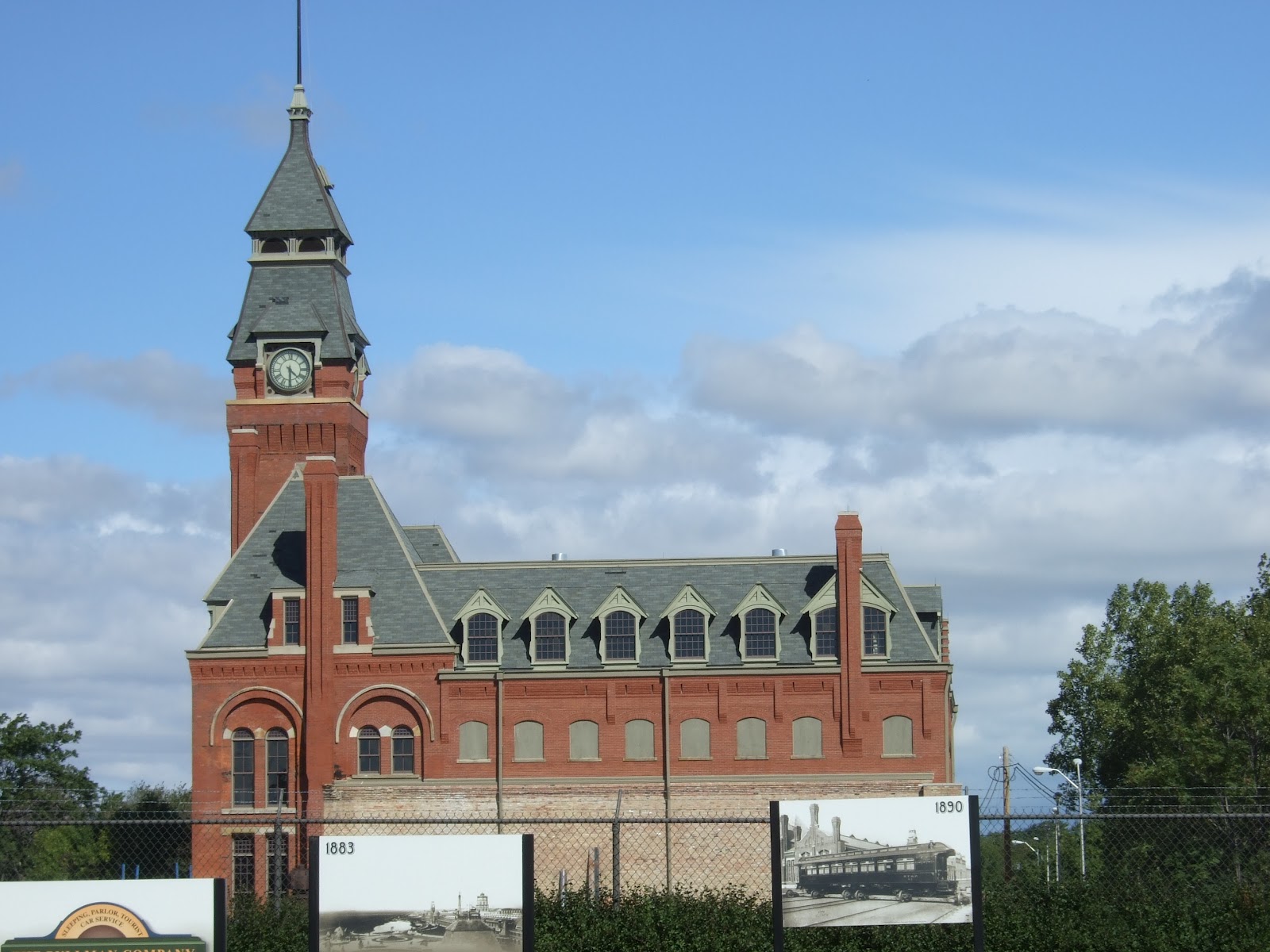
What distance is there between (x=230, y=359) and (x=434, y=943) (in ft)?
171

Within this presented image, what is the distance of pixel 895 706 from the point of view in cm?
6162

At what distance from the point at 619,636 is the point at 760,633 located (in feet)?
15.9

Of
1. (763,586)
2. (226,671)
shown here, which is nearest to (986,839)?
(763,586)

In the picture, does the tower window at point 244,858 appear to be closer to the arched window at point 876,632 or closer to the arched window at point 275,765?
the arched window at point 275,765

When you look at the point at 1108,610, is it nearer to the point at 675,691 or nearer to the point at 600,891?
the point at 675,691

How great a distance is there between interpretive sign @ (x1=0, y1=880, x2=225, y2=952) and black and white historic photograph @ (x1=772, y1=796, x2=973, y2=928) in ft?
20.9

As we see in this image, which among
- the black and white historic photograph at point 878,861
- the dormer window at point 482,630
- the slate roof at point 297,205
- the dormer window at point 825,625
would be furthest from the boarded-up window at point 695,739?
the black and white historic photograph at point 878,861

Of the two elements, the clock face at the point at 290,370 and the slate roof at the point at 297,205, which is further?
the slate roof at the point at 297,205

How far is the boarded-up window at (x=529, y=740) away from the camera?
6209cm

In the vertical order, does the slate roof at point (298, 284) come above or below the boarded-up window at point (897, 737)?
above

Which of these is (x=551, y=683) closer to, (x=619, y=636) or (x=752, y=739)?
(x=619, y=636)

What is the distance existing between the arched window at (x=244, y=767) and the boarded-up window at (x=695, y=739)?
1441cm

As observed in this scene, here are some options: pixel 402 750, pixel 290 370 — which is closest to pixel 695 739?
pixel 402 750

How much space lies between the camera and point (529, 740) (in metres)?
62.3
